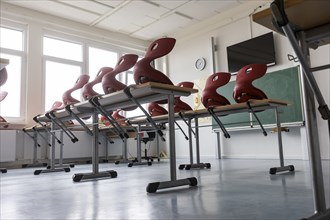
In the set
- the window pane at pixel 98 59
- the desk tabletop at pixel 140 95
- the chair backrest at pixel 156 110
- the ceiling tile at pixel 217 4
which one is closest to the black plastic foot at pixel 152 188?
the desk tabletop at pixel 140 95

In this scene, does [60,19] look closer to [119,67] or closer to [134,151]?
[134,151]

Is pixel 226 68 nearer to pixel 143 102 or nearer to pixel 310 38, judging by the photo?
pixel 143 102

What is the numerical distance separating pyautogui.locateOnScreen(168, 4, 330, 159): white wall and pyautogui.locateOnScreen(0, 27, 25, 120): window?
375 centimetres

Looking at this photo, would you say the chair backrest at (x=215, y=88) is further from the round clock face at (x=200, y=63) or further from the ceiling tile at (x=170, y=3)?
the round clock face at (x=200, y=63)

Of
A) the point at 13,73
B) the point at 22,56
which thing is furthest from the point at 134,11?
the point at 13,73

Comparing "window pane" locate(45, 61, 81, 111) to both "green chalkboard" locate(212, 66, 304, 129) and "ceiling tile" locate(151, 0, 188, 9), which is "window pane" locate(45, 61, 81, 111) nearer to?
"ceiling tile" locate(151, 0, 188, 9)

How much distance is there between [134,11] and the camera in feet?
22.0

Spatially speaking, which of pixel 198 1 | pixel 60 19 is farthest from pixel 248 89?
pixel 60 19

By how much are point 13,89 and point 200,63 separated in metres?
4.24

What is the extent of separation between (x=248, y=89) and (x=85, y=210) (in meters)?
2.10

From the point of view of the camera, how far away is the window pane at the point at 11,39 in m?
6.31

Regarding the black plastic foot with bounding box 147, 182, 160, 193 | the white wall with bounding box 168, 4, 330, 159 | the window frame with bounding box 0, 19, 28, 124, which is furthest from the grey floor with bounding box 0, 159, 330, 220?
the window frame with bounding box 0, 19, 28, 124

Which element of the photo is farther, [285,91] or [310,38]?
[285,91]

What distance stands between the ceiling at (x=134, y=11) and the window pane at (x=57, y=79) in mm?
1135
